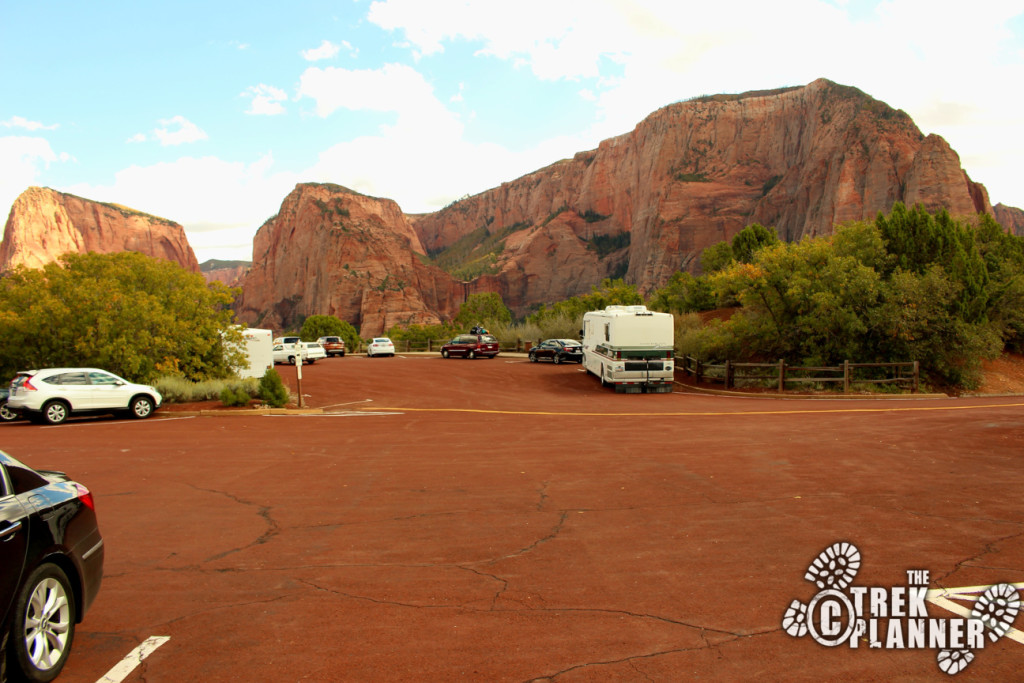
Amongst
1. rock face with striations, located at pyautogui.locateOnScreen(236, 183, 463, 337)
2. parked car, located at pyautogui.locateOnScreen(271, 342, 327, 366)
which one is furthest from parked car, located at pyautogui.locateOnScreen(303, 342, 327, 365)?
rock face with striations, located at pyautogui.locateOnScreen(236, 183, 463, 337)

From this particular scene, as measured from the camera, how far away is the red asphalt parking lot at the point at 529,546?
158 inches

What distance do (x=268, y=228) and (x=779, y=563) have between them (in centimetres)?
16918

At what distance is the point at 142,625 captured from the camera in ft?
14.9

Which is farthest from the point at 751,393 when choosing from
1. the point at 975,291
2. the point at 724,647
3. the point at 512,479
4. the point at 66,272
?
the point at 66,272

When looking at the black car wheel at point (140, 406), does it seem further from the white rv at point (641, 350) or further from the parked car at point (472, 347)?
the parked car at point (472, 347)

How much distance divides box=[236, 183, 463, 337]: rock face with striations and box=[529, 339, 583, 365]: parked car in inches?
3328

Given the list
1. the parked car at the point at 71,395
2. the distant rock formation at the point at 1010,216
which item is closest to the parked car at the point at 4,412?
the parked car at the point at 71,395

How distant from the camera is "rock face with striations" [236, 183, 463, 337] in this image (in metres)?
125

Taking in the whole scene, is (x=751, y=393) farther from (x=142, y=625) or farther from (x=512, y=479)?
(x=142, y=625)

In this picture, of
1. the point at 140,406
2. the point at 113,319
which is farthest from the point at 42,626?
the point at 113,319

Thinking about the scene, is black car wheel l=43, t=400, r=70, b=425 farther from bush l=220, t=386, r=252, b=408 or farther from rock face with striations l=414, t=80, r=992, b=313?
rock face with striations l=414, t=80, r=992, b=313

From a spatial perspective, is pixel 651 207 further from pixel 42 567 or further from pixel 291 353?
pixel 42 567

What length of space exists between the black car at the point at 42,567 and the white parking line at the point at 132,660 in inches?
11.1

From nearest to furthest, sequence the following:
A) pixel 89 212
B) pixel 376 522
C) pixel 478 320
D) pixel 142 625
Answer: pixel 142 625 < pixel 376 522 < pixel 478 320 < pixel 89 212
